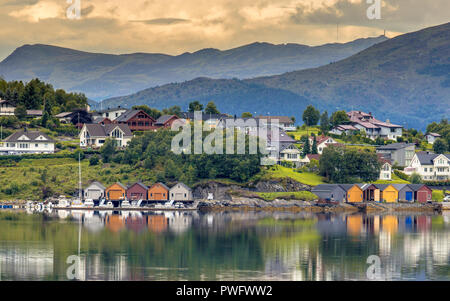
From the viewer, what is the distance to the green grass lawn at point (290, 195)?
3297 inches

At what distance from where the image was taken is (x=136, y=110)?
111 m

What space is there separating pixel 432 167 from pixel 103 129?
40864 mm

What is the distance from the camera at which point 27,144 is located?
315 ft

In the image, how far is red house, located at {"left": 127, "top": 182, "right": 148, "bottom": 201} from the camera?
276 ft

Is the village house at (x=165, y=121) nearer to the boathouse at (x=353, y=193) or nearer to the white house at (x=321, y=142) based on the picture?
the white house at (x=321, y=142)

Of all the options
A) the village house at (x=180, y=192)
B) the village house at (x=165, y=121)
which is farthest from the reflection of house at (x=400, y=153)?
the village house at (x=180, y=192)

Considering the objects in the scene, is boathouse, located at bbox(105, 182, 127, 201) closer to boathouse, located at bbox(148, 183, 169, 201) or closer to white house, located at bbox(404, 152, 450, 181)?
boathouse, located at bbox(148, 183, 169, 201)

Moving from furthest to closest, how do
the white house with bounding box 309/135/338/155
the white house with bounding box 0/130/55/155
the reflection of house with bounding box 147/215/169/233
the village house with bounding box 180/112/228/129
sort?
the village house with bounding box 180/112/228/129 → the white house with bounding box 309/135/338/155 → the white house with bounding box 0/130/55/155 → the reflection of house with bounding box 147/215/169/233

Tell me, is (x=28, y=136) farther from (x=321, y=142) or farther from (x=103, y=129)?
(x=321, y=142)

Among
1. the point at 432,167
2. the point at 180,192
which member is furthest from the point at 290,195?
the point at 432,167

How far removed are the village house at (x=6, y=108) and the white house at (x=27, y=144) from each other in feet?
52.6

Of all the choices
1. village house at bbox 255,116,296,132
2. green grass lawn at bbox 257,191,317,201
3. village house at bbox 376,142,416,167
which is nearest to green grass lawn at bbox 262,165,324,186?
green grass lawn at bbox 257,191,317,201

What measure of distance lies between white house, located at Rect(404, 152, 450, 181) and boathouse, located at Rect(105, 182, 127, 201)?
3538 cm
